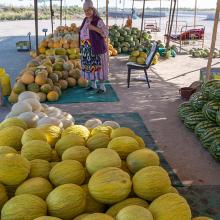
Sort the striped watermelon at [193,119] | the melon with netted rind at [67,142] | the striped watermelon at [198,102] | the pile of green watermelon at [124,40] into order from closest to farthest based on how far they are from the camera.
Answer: the melon with netted rind at [67,142]
the striped watermelon at [193,119]
the striped watermelon at [198,102]
the pile of green watermelon at [124,40]

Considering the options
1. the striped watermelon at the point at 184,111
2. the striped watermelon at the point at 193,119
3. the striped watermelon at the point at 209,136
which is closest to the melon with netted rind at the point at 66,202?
the striped watermelon at the point at 209,136

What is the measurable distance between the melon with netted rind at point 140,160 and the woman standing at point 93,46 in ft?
16.9

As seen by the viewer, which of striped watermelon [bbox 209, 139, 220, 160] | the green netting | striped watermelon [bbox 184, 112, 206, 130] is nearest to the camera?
striped watermelon [bbox 209, 139, 220, 160]

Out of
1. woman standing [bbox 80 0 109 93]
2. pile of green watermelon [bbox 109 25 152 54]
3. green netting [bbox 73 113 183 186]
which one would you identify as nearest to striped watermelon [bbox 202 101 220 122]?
green netting [bbox 73 113 183 186]

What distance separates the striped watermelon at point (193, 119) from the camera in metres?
5.22

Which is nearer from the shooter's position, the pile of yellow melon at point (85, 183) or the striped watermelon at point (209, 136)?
the pile of yellow melon at point (85, 183)

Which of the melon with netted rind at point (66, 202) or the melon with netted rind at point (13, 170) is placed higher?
the melon with netted rind at point (13, 170)

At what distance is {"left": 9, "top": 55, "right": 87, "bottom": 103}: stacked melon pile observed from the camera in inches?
273

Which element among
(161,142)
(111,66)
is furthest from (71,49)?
(161,142)

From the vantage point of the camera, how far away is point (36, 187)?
191 centimetres

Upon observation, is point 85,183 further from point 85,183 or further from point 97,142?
point 97,142

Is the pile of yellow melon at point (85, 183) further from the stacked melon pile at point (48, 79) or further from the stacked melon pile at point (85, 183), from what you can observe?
the stacked melon pile at point (48, 79)

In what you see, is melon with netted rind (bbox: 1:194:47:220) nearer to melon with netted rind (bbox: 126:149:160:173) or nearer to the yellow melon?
melon with netted rind (bbox: 126:149:160:173)

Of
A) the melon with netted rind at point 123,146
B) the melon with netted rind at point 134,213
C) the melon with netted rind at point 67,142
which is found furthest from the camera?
the melon with netted rind at point 67,142
